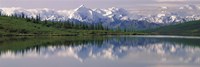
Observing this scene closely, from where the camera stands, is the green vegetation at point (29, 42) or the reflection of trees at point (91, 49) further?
the green vegetation at point (29, 42)

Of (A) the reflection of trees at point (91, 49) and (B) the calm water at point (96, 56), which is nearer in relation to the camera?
(B) the calm water at point (96, 56)

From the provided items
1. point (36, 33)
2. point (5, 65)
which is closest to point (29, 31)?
point (36, 33)

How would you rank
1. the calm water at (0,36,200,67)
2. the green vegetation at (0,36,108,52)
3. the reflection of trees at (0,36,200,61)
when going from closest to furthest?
the calm water at (0,36,200,67)
the reflection of trees at (0,36,200,61)
the green vegetation at (0,36,108,52)

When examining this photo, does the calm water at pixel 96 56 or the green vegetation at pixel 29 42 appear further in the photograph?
the green vegetation at pixel 29 42

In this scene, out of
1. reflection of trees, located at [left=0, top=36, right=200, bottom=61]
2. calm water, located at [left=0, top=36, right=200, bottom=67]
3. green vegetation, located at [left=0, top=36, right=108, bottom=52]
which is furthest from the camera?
green vegetation, located at [left=0, top=36, right=108, bottom=52]

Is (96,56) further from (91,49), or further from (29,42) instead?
(29,42)

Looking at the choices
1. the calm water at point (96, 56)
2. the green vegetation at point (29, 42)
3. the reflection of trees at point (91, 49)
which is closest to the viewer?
the calm water at point (96, 56)

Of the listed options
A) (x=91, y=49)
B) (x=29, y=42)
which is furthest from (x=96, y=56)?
(x=29, y=42)

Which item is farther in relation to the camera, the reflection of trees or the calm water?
the reflection of trees

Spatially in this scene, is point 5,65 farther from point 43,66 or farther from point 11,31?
point 11,31

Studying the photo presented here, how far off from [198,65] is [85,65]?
42.7 ft

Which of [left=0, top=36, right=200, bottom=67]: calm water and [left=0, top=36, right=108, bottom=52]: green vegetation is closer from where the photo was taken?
[left=0, top=36, right=200, bottom=67]: calm water

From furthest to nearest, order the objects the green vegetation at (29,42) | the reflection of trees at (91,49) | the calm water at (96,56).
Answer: the green vegetation at (29,42)
the reflection of trees at (91,49)
the calm water at (96,56)

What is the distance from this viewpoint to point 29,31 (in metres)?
199
